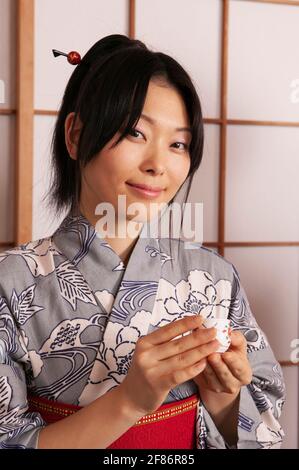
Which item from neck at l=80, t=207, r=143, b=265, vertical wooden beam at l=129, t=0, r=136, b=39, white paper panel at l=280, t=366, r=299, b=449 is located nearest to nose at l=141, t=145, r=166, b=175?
neck at l=80, t=207, r=143, b=265

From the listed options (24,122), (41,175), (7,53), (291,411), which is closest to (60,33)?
(7,53)

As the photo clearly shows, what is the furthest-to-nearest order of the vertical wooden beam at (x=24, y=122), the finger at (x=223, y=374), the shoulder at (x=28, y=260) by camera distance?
the vertical wooden beam at (x=24, y=122), the shoulder at (x=28, y=260), the finger at (x=223, y=374)

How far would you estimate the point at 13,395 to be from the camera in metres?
1.14

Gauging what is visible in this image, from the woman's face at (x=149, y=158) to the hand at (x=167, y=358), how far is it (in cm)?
29

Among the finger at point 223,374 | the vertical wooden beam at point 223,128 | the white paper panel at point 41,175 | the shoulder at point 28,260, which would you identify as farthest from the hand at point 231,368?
the vertical wooden beam at point 223,128

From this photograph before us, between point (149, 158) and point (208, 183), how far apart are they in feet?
3.22

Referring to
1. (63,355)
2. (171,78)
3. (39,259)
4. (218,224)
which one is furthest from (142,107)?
(218,224)

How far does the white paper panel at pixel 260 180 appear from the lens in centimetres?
218

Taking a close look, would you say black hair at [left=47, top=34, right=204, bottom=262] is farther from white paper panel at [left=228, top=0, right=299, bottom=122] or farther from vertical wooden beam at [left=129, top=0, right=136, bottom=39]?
white paper panel at [left=228, top=0, right=299, bottom=122]

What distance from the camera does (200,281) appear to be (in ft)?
4.43

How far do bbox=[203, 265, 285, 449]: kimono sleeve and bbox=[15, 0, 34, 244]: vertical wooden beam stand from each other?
77cm

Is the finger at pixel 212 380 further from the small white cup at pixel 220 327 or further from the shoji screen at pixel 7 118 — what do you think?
the shoji screen at pixel 7 118
